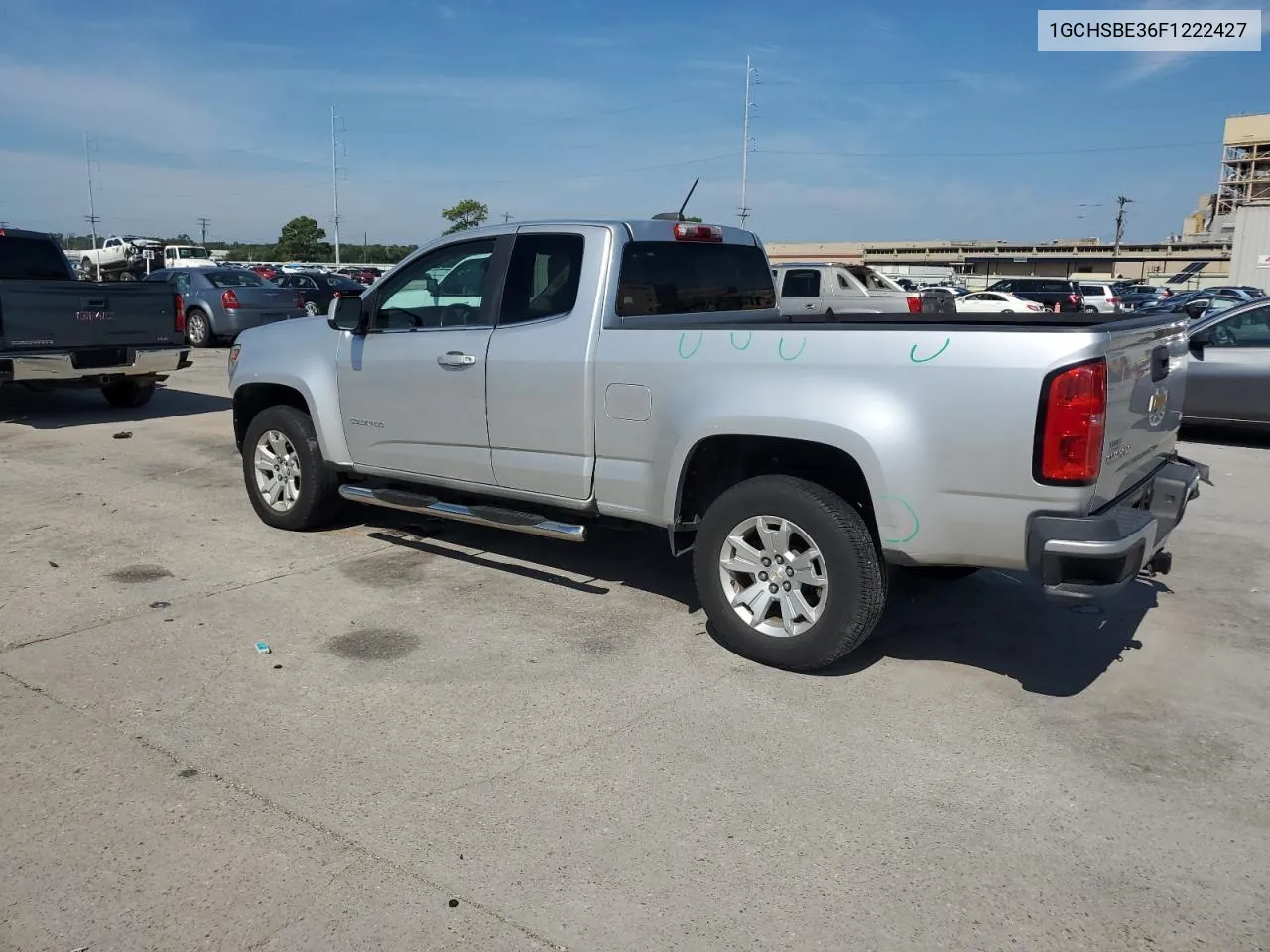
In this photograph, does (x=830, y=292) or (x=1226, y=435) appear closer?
(x=1226, y=435)

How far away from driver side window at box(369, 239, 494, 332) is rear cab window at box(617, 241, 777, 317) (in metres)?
0.87

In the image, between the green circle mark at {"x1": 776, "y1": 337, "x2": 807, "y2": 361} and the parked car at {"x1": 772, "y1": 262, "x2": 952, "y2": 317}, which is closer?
the green circle mark at {"x1": 776, "y1": 337, "x2": 807, "y2": 361}

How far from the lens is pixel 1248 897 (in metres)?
2.98

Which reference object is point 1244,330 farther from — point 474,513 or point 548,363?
point 474,513

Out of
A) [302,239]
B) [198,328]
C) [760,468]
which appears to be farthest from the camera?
[302,239]

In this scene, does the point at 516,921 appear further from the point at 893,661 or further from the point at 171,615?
the point at 171,615

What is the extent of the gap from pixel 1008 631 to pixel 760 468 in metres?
1.58

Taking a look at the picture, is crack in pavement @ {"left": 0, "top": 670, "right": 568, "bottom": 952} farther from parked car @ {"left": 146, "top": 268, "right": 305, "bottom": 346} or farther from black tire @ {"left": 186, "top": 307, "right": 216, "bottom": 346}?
black tire @ {"left": 186, "top": 307, "right": 216, "bottom": 346}

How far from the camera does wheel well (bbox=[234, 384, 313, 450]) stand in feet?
22.8

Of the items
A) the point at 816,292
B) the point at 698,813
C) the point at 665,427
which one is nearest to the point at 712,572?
the point at 665,427

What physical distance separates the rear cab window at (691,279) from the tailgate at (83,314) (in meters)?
7.71

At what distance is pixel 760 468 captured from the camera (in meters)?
4.84

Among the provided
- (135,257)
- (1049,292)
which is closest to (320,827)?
(1049,292)

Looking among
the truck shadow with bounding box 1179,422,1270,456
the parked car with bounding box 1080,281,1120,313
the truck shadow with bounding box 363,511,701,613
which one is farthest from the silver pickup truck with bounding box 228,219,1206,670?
the parked car with bounding box 1080,281,1120,313
